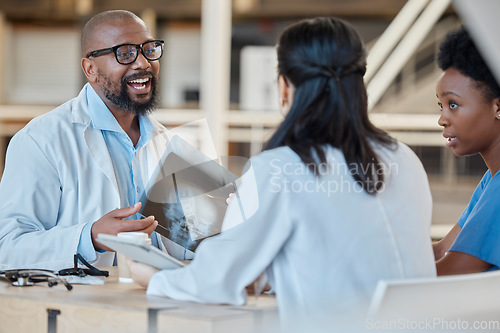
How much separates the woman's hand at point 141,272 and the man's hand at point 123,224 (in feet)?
0.66

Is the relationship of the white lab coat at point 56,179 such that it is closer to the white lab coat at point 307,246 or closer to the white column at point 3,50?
the white lab coat at point 307,246

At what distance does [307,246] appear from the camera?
1396 millimetres

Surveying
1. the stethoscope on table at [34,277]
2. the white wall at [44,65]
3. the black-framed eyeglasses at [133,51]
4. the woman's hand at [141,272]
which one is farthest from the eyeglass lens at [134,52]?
the white wall at [44,65]

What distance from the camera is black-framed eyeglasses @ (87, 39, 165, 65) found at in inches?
101

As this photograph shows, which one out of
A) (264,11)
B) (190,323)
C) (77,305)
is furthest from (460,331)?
(264,11)

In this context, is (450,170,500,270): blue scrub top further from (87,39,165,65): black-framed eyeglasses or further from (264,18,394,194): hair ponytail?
(87,39,165,65): black-framed eyeglasses

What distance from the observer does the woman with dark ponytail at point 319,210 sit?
1.40 meters

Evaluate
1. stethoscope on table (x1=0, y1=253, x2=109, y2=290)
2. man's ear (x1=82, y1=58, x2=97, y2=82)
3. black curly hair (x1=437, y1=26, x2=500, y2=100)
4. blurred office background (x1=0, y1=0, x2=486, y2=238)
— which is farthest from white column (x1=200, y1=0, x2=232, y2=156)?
stethoscope on table (x1=0, y1=253, x2=109, y2=290)

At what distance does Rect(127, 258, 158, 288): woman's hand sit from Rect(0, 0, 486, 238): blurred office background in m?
4.68

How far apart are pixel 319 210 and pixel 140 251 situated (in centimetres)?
41

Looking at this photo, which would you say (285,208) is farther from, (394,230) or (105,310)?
(105,310)

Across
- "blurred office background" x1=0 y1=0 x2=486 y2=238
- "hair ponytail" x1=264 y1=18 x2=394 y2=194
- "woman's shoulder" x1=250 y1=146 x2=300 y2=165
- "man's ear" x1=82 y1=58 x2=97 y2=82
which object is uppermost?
"blurred office background" x1=0 y1=0 x2=486 y2=238

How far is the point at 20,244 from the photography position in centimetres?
212

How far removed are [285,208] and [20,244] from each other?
1.07 meters
